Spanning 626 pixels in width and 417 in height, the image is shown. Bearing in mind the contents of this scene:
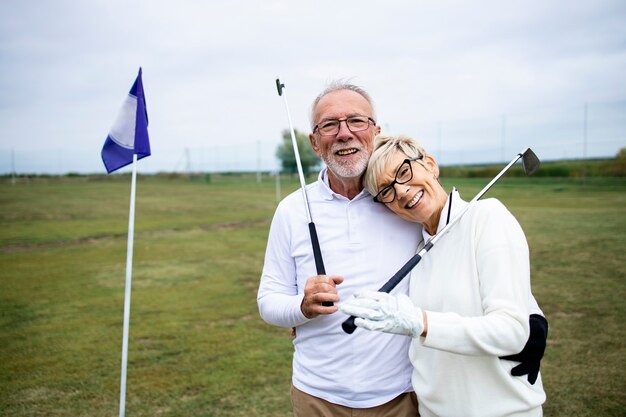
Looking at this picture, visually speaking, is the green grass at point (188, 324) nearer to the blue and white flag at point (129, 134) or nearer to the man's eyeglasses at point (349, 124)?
the blue and white flag at point (129, 134)

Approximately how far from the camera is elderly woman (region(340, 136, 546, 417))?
183 cm

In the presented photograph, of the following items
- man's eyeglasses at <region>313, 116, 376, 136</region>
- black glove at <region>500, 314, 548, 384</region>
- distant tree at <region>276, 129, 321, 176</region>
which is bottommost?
black glove at <region>500, 314, 548, 384</region>

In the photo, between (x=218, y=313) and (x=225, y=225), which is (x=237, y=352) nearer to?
(x=218, y=313)

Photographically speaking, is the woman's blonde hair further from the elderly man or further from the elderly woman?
the elderly man

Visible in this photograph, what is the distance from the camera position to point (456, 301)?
201cm

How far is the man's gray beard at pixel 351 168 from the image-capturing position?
8.24 feet

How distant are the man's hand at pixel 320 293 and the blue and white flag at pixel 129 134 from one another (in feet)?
9.83

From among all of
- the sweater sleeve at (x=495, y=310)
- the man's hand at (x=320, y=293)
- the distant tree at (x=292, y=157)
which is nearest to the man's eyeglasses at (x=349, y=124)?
the man's hand at (x=320, y=293)

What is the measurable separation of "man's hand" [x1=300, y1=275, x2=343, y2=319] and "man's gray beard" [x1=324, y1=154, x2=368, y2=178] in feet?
1.84

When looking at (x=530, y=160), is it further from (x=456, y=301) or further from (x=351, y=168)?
(x=456, y=301)

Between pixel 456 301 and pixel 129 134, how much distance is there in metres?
3.66

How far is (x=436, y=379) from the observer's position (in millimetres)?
2125

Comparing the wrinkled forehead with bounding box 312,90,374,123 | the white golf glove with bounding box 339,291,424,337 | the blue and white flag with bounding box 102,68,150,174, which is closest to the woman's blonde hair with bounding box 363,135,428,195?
the wrinkled forehead with bounding box 312,90,374,123

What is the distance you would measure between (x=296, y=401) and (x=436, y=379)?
31.8 inches
